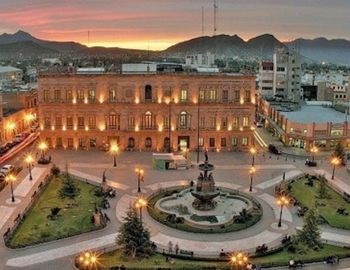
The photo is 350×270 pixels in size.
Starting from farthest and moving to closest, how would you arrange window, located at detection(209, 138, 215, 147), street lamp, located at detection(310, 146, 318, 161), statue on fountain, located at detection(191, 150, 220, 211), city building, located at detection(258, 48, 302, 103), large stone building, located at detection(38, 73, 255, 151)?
city building, located at detection(258, 48, 302, 103), window, located at detection(209, 138, 215, 147), large stone building, located at detection(38, 73, 255, 151), street lamp, located at detection(310, 146, 318, 161), statue on fountain, located at detection(191, 150, 220, 211)

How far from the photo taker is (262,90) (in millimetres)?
127812

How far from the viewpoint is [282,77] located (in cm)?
12394

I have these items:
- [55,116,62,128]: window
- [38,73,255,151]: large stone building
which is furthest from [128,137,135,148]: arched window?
[55,116,62,128]: window

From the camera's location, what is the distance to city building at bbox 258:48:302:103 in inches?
4840

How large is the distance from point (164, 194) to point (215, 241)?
45.9ft

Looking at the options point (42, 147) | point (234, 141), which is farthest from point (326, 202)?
point (42, 147)

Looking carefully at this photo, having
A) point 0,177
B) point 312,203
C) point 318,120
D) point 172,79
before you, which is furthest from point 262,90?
point 0,177

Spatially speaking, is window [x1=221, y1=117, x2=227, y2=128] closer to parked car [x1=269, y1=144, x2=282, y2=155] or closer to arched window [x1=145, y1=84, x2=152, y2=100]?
parked car [x1=269, y1=144, x2=282, y2=155]

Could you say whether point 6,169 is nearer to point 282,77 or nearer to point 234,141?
point 234,141

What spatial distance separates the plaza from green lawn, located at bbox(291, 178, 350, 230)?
220 centimetres

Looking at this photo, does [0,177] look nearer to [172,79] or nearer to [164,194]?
[164,194]

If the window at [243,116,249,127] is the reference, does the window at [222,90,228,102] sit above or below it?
above

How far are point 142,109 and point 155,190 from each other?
23.8 m

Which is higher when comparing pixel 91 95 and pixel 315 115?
pixel 91 95
